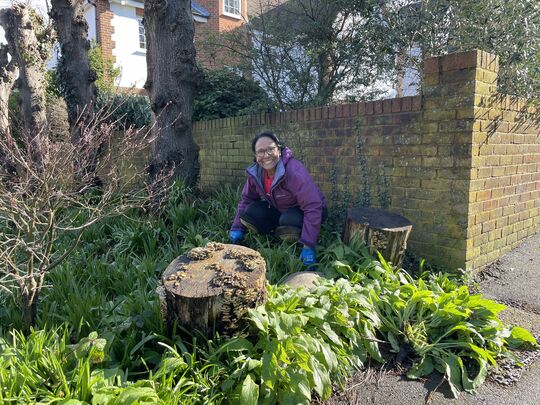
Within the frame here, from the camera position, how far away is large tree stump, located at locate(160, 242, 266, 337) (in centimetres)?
231

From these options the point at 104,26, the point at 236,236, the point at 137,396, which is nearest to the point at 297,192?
the point at 236,236

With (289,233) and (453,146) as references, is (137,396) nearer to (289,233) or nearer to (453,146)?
(289,233)

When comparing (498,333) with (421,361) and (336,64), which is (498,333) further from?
(336,64)

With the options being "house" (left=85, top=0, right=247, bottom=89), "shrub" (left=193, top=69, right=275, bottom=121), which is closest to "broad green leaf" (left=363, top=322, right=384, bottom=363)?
"shrub" (left=193, top=69, right=275, bottom=121)

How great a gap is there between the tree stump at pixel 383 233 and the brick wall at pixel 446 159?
1.40ft

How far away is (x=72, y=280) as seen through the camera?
3402 mm

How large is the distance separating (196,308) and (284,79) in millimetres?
5309

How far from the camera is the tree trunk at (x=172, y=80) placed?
18.5ft

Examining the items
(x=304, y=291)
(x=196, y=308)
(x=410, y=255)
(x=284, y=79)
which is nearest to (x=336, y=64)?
(x=284, y=79)

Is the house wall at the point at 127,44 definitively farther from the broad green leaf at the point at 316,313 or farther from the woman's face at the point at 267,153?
the broad green leaf at the point at 316,313

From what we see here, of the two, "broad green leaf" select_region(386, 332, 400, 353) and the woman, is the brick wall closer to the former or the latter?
the woman

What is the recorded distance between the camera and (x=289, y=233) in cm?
398

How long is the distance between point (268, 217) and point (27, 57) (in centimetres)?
559

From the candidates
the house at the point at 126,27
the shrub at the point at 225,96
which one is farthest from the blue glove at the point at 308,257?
the house at the point at 126,27
